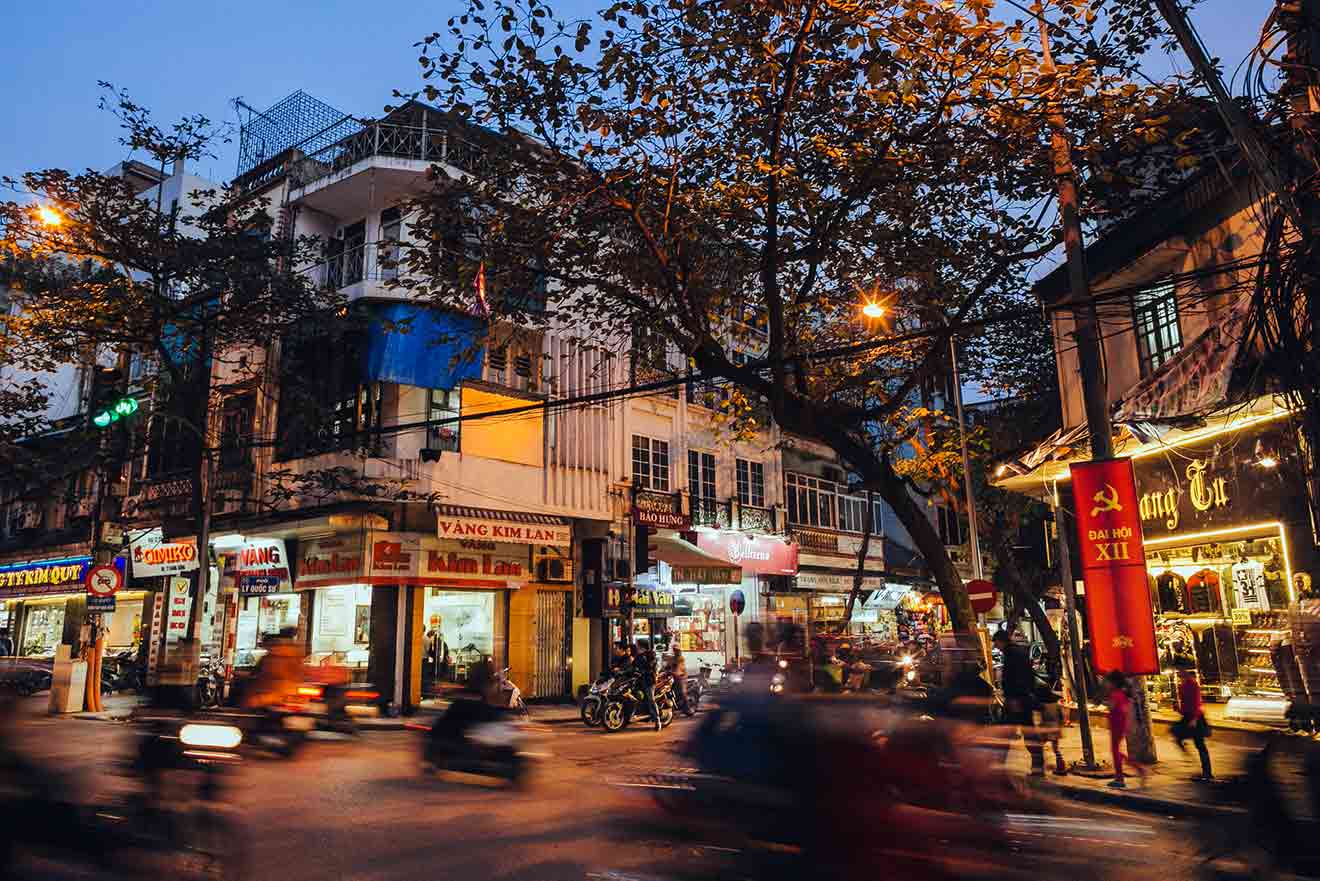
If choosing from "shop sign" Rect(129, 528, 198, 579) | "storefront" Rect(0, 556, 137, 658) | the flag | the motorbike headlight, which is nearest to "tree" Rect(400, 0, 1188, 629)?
the flag

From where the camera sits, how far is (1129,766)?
1103 centimetres

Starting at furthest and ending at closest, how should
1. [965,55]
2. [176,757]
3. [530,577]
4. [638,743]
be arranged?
1. [530,577]
2. [638,743]
3. [965,55]
4. [176,757]

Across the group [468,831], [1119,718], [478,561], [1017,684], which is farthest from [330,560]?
[1119,718]

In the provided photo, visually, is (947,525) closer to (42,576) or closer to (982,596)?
(982,596)

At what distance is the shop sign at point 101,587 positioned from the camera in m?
19.2

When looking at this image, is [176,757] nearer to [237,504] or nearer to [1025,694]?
[1025,694]

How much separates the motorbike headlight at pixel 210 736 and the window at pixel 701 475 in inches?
773

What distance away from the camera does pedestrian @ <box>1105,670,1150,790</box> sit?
10281 mm

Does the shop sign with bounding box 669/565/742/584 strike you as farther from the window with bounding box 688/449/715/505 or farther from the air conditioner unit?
the air conditioner unit

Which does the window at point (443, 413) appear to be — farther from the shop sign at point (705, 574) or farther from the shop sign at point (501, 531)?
the shop sign at point (705, 574)

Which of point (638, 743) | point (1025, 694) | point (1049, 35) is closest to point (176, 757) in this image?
point (638, 743)

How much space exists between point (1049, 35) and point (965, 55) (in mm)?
3009

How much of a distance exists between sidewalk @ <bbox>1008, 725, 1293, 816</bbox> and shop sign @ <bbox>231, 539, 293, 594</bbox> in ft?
57.1

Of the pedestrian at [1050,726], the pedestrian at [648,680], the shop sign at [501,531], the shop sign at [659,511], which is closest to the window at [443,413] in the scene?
the shop sign at [501,531]
